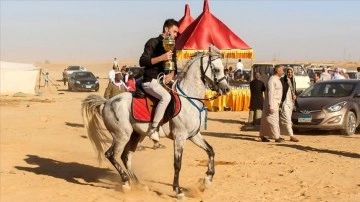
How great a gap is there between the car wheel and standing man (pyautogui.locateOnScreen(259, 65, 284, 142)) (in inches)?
97.0

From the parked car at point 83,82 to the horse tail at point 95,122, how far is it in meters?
34.5

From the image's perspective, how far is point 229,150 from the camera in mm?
13992

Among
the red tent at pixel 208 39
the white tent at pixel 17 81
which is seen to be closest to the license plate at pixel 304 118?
the red tent at pixel 208 39

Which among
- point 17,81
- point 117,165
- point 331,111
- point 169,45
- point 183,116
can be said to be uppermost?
point 169,45

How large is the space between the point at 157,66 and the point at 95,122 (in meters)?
1.99

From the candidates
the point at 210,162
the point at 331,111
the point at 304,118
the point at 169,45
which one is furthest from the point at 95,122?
the point at 331,111

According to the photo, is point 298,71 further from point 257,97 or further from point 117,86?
point 117,86

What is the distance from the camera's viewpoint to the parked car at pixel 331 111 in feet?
54.4

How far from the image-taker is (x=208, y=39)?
22984mm

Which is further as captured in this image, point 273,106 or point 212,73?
point 273,106

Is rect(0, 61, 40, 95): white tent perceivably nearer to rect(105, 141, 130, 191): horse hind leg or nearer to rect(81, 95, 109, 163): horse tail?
rect(81, 95, 109, 163): horse tail

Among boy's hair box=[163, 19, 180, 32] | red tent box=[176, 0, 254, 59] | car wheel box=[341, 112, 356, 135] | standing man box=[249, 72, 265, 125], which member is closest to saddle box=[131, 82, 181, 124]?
boy's hair box=[163, 19, 180, 32]

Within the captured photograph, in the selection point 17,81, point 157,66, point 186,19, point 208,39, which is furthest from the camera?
point 17,81

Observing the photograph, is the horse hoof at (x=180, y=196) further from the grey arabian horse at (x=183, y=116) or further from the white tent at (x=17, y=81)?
the white tent at (x=17, y=81)
